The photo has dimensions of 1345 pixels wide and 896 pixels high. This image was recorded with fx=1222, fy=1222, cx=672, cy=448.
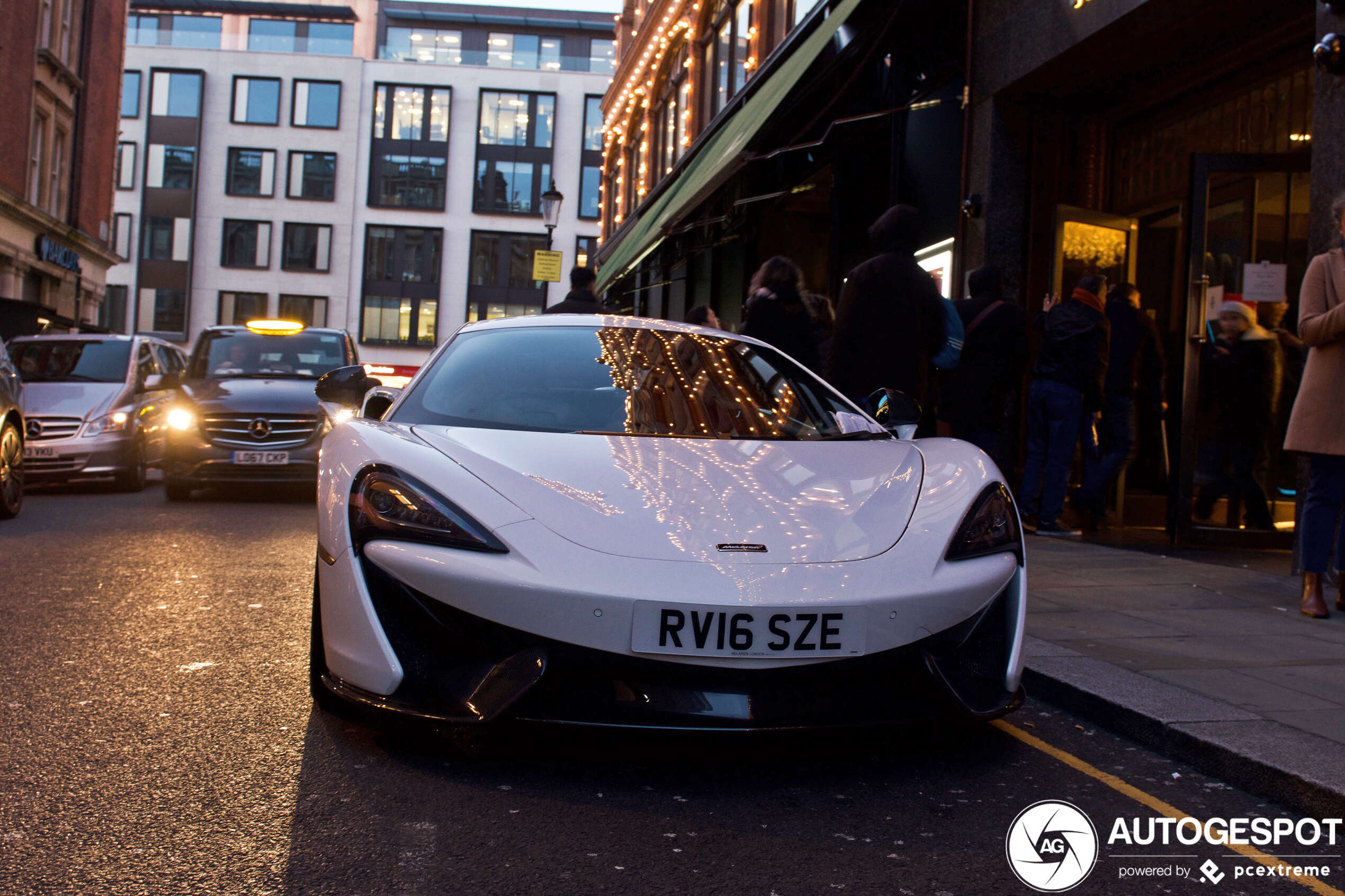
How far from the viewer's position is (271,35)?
58.9 m

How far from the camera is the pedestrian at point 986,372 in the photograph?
329 inches

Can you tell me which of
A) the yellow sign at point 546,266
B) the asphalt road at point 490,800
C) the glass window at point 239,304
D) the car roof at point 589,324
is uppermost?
the glass window at point 239,304

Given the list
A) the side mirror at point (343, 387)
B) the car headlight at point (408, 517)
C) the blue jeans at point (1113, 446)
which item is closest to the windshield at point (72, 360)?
the side mirror at point (343, 387)

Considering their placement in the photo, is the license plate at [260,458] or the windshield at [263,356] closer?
the license plate at [260,458]

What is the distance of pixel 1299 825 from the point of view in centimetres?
298

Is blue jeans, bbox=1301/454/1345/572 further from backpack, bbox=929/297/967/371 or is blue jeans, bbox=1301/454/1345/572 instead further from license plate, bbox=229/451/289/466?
license plate, bbox=229/451/289/466

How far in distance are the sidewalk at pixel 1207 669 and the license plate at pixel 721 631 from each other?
1311 millimetres

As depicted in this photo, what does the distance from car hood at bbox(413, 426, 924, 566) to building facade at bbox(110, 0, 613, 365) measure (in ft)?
177

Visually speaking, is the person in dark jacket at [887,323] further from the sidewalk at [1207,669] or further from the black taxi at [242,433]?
the black taxi at [242,433]

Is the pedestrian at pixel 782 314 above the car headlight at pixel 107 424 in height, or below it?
above

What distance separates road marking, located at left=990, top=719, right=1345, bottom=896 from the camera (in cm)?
262

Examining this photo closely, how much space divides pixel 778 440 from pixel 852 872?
1607mm

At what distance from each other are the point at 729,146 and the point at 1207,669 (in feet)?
33.8

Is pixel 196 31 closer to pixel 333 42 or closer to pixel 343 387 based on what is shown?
pixel 333 42
